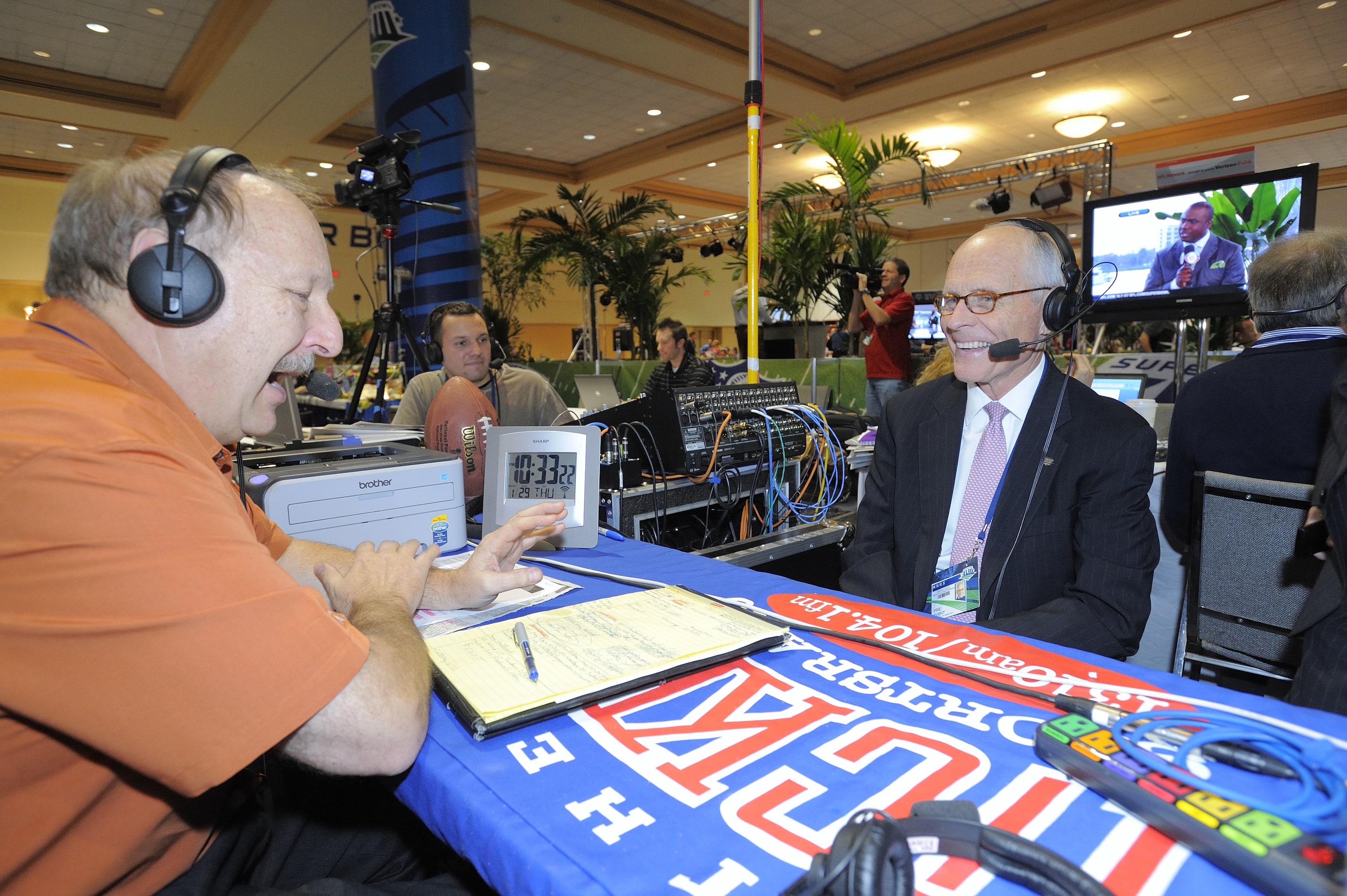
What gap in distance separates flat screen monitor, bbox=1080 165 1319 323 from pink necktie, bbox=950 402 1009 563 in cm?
158

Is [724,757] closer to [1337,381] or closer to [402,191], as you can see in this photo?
[1337,381]

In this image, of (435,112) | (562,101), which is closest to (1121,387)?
(435,112)

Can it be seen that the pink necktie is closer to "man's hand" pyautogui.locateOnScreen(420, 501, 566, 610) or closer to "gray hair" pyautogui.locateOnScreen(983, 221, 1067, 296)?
"gray hair" pyautogui.locateOnScreen(983, 221, 1067, 296)

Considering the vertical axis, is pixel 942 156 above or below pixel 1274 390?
above

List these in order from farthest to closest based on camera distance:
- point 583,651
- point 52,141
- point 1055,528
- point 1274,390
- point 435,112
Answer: point 52,141 → point 435,112 → point 1274,390 → point 1055,528 → point 583,651

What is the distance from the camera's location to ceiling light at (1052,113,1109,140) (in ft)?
28.3

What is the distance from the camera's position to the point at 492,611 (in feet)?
3.73

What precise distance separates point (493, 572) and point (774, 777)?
598mm

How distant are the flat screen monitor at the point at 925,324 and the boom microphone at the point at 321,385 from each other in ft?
27.4

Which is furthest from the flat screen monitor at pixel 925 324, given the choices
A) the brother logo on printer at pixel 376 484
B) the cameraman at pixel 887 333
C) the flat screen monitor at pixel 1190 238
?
the brother logo on printer at pixel 376 484

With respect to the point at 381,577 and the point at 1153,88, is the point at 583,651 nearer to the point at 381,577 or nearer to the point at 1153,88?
the point at 381,577

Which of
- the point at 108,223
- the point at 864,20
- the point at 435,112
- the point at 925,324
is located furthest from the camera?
the point at 925,324

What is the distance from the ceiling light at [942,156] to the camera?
33.0ft

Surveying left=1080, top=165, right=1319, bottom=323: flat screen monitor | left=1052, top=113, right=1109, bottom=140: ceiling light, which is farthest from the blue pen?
left=1052, top=113, right=1109, bottom=140: ceiling light
